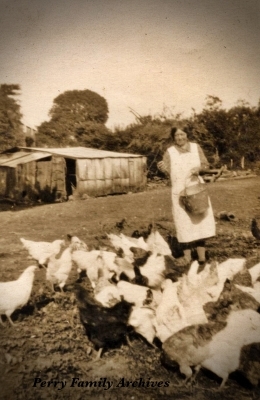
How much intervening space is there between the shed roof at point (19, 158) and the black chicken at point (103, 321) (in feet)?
4.16

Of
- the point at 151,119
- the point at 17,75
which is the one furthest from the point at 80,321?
the point at 17,75

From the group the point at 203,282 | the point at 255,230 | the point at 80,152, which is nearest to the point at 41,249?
the point at 80,152

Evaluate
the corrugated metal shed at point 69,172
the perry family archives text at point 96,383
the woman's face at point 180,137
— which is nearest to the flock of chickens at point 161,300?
the perry family archives text at point 96,383

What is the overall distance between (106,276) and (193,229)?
35.4 inches

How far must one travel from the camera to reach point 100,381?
6.24 feet

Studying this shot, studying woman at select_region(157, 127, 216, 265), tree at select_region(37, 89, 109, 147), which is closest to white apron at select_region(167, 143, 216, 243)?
woman at select_region(157, 127, 216, 265)

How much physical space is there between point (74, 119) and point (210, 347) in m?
2.01

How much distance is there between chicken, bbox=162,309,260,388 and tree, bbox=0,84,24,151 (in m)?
1.97

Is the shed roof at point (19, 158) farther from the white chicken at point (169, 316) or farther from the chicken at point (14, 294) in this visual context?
the white chicken at point (169, 316)

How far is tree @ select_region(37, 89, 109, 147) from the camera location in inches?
96.8

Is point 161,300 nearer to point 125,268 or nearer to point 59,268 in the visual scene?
point 125,268

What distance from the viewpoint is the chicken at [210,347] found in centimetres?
177

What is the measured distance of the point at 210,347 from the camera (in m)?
1.81

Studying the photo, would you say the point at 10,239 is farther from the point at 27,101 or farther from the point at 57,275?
the point at 27,101
